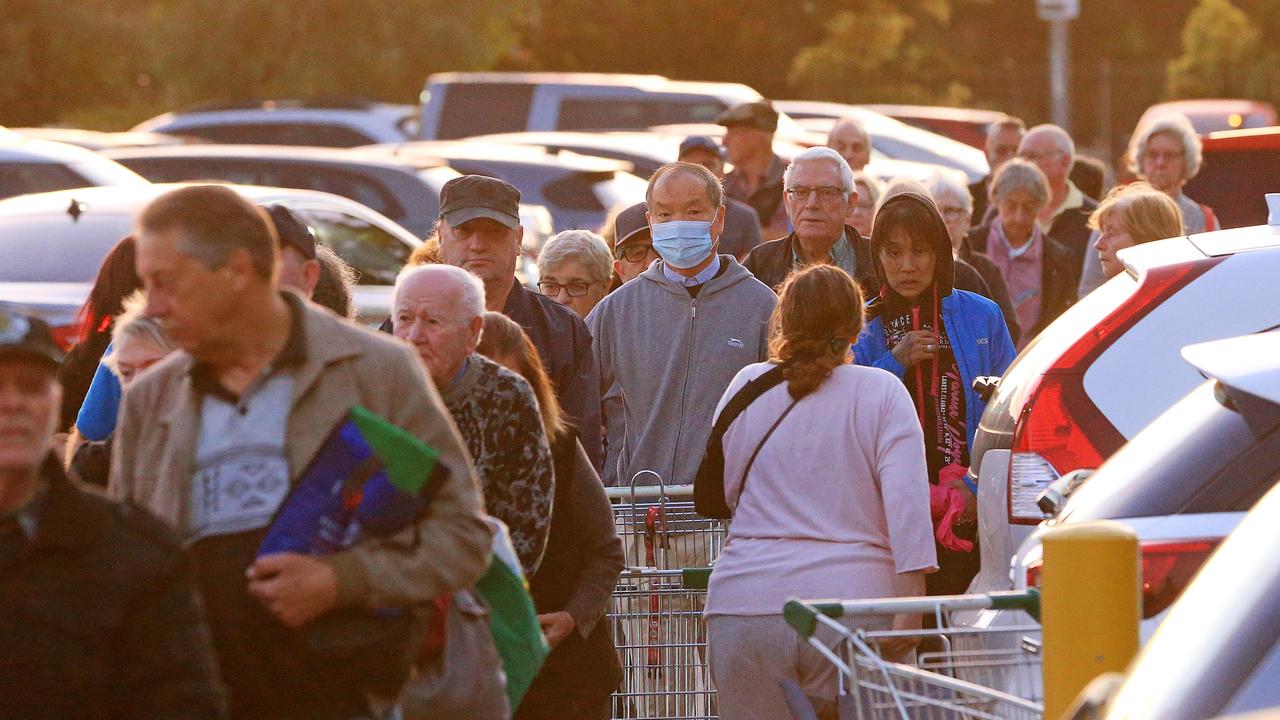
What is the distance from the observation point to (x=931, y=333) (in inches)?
283

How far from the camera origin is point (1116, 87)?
47406 mm

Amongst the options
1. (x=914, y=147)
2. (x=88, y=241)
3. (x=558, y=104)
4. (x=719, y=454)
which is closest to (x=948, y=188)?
(x=88, y=241)

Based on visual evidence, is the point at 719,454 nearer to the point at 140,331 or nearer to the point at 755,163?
the point at 140,331

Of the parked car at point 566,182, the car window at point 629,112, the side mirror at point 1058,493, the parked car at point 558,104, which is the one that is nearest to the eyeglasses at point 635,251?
the side mirror at point 1058,493

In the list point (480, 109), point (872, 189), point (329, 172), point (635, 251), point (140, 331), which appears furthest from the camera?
point (480, 109)

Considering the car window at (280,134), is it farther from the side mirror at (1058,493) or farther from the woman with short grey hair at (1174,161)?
the side mirror at (1058,493)

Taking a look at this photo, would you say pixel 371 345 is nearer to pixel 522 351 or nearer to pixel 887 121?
pixel 522 351

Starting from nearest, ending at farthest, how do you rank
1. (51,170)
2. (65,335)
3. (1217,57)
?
(65,335)
(51,170)
(1217,57)

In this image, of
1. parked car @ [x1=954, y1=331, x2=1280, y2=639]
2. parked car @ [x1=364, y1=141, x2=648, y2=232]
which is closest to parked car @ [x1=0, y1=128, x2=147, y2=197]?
parked car @ [x1=364, y1=141, x2=648, y2=232]

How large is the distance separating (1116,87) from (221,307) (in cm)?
4540

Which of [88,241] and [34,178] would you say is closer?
[88,241]

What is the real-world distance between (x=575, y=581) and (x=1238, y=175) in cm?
776

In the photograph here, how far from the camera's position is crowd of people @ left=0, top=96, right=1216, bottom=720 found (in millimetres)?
3402

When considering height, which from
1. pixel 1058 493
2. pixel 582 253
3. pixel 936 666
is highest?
pixel 582 253
